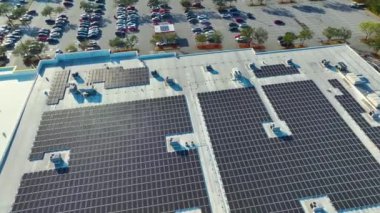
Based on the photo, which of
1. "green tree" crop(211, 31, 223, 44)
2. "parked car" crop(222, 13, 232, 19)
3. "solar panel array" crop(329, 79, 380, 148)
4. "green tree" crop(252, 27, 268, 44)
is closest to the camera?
"solar panel array" crop(329, 79, 380, 148)

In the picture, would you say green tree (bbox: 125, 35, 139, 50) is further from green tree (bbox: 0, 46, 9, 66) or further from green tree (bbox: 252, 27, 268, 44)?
green tree (bbox: 252, 27, 268, 44)

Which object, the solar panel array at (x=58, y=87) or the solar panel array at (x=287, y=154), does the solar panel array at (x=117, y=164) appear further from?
the solar panel array at (x=287, y=154)

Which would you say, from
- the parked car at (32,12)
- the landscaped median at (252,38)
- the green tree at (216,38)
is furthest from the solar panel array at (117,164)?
the parked car at (32,12)

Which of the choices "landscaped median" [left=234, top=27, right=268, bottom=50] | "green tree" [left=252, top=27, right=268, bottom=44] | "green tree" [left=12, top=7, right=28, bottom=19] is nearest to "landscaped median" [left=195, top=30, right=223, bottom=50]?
"landscaped median" [left=234, top=27, right=268, bottom=50]

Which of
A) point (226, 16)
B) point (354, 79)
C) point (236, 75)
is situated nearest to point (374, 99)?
point (354, 79)

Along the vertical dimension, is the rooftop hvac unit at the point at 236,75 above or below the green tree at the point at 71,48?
above

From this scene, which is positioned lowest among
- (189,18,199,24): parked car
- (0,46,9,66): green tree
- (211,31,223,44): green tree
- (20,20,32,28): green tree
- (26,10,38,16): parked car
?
(0,46,9,66): green tree

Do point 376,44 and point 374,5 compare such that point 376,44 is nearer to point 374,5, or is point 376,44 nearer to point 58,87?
point 374,5
